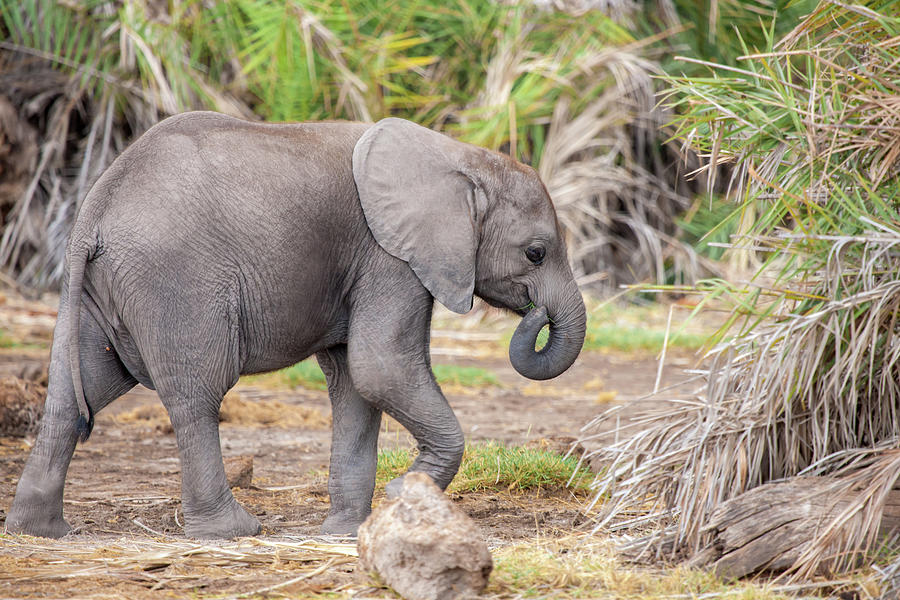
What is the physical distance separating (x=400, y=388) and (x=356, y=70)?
706 centimetres

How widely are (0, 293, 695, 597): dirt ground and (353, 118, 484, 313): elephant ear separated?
1.11 meters

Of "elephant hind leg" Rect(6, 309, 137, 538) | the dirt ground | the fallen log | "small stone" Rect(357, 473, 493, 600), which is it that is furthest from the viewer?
"elephant hind leg" Rect(6, 309, 137, 538)

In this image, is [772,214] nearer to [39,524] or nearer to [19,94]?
[39,524]

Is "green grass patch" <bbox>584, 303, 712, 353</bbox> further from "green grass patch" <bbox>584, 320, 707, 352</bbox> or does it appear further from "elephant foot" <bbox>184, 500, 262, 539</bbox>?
"elephant foot" <bbox>184, 500, 262, 539</bbox>

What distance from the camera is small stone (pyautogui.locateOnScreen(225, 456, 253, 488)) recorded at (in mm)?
5371

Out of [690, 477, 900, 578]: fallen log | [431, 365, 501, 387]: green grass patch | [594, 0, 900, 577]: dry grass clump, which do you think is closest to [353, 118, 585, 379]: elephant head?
[594, 0, 900, 577]: dry grass clump

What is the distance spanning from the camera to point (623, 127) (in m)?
12.6

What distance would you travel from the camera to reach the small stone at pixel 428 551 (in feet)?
10.6

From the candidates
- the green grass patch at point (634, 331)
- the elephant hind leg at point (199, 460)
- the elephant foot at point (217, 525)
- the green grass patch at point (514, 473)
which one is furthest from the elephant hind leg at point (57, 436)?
the green grass patch at point (634, 331)

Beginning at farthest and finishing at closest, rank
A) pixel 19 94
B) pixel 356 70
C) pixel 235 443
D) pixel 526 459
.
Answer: pixel 19 94 → pixel 356 70 → pixel 235 443 → pixel 526 459

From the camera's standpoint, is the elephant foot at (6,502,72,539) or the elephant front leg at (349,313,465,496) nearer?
the elephant foot at (6,502,72,539)

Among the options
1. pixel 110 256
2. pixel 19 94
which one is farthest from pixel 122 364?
pixel 19 94

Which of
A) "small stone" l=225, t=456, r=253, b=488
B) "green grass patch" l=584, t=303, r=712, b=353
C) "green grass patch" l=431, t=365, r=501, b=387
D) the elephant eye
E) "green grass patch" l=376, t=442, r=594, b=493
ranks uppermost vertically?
the elephant eye

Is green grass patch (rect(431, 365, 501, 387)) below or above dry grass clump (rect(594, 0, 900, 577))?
below
